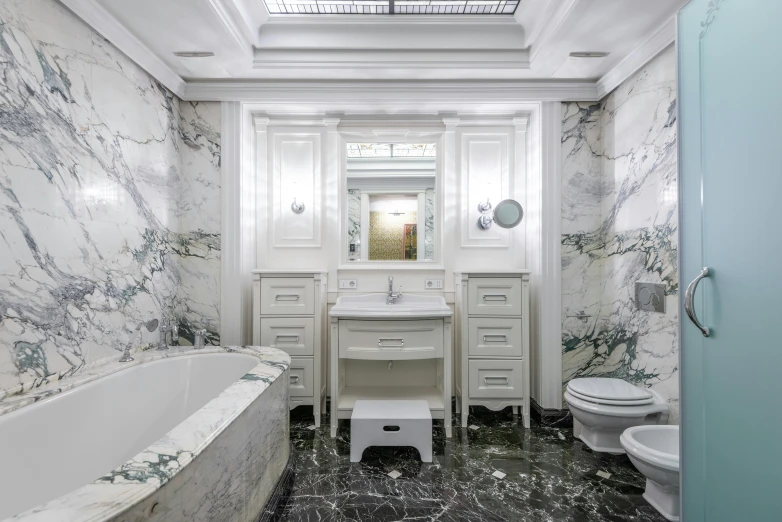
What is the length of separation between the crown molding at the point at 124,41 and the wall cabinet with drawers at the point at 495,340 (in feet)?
7.65

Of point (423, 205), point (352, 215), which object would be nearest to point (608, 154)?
point (423, 205)

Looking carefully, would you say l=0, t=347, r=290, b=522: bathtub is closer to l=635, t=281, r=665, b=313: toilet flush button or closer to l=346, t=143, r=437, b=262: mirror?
l=346, t=143, r=437, b=262: mirror

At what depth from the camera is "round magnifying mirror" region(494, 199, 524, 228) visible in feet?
9.14

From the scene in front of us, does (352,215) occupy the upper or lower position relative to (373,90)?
lower

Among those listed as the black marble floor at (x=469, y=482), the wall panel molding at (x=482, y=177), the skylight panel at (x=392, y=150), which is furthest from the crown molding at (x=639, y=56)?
the black marble floor at (x=469, y=482)

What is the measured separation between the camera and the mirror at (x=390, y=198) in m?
2.88

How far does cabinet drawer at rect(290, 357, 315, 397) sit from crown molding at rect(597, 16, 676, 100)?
2721 millimetres

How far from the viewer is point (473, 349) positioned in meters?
2.56

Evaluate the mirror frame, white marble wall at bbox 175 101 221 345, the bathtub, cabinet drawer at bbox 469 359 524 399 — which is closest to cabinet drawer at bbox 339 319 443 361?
cabinet drawer at bbox 469 359 524 399

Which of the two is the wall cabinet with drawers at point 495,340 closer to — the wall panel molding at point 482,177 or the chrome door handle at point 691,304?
the wall panel molding at point 482,177

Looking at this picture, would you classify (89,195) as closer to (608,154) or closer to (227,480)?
(227,480)

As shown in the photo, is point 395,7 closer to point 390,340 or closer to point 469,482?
point 390,340

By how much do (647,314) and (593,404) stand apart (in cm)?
63

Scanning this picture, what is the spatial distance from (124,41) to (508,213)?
8.51ft
